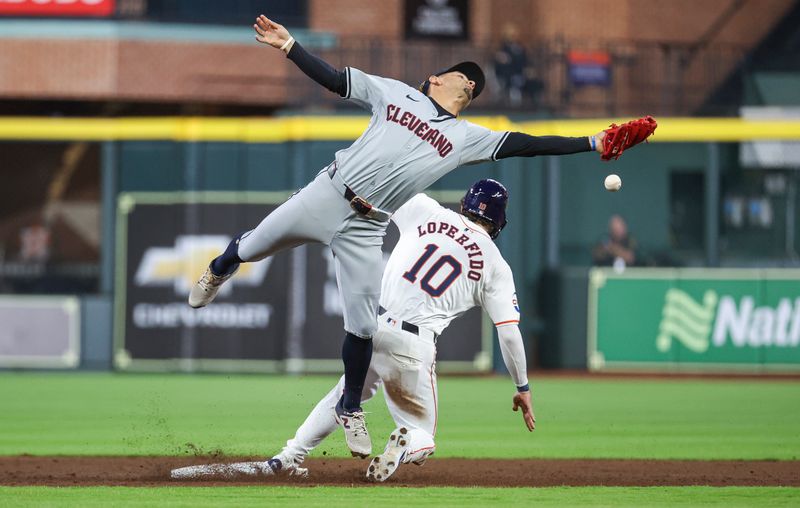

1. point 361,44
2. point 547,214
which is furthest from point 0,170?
point 547,214

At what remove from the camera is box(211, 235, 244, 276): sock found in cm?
757

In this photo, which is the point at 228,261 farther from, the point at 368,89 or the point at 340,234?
the point at 368,89

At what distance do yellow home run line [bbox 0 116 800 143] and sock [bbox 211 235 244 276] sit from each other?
8.60 meters

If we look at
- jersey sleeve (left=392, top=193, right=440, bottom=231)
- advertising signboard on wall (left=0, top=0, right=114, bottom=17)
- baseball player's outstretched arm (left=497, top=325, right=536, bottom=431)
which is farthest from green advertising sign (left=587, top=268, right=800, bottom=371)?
advertising signboard on wall (left=0, top=0, right=114, bottom=17)

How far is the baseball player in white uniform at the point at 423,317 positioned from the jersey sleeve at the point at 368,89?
0.71m

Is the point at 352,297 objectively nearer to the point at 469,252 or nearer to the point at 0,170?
the point at 469,252

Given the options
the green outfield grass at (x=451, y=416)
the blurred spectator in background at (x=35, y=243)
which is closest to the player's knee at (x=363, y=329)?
the green outfield grass at (x=451, y=416)

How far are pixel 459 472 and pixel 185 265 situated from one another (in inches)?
338

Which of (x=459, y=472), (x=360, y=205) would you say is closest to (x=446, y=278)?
(x=360, y=205)

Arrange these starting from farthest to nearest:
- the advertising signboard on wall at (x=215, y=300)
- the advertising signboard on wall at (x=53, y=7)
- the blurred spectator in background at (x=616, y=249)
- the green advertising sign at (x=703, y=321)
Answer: the advertising signboard on wall at (x=53, y=7) → the blurred spectator in background at (x=616, y=249) → the green advertising sign at (x=703, y=321) → the advertising signboard on wall at (x=215, y=300)

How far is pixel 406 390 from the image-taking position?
291 inches

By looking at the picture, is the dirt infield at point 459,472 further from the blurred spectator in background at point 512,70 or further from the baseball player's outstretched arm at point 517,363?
the blurred spectator in background at point 512,70

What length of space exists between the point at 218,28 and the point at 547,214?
743 centimetres

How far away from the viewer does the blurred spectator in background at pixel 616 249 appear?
16641 millimetres
